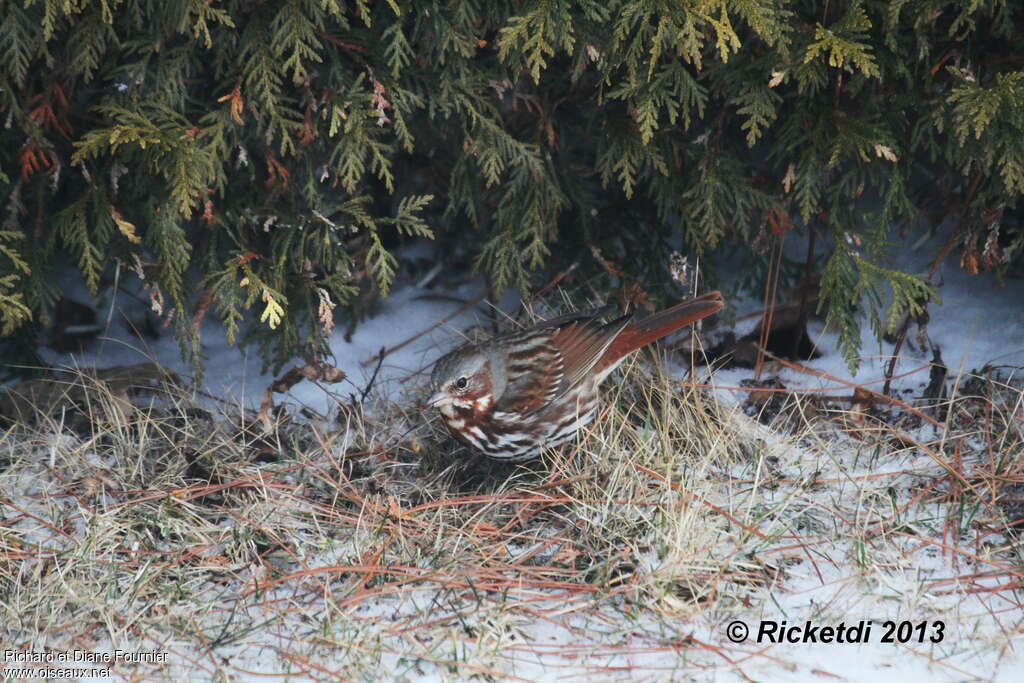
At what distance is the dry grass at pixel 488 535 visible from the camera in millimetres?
3084

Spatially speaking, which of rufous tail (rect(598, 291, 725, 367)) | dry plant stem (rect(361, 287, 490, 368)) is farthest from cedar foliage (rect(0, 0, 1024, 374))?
dry plant stem (rect(361, 287, 490, 368))

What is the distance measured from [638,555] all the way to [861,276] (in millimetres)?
1501

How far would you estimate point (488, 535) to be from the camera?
11.6ft

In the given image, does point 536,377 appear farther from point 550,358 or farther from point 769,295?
point 769,295

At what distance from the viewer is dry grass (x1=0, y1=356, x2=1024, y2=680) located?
308cm

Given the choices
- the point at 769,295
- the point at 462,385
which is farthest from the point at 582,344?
the point at 769,295

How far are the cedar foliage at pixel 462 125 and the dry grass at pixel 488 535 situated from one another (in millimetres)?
480

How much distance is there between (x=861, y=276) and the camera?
13.3 ft

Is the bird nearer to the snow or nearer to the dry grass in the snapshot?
the dry grass

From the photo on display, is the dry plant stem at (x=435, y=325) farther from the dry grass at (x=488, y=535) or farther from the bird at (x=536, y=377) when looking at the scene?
the bird at (x=536, y=377)

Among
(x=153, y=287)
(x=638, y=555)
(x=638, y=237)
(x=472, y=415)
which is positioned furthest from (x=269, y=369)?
(x=638, y=555)

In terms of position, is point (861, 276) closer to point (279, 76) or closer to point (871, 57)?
point (871, 57)

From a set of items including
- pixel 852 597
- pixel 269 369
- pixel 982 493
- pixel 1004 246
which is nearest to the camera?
pixel 852 597

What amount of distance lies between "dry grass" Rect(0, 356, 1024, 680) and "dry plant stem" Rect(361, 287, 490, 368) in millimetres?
454
